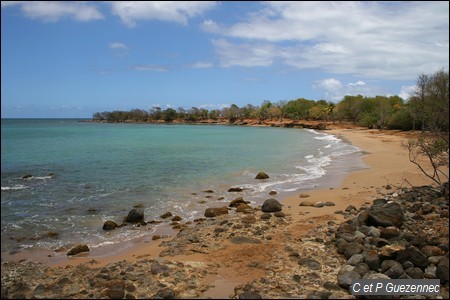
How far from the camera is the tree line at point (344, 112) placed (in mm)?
42150

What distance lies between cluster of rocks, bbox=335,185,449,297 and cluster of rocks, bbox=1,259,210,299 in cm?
361

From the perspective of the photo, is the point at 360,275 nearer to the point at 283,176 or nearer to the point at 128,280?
the point at 128,280

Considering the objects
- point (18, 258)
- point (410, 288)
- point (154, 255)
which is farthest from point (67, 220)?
point (410, 288)

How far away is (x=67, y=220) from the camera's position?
1483cm

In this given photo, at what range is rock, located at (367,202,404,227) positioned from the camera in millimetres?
11062

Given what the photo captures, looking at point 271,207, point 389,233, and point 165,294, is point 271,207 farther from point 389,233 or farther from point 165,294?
point 165,294

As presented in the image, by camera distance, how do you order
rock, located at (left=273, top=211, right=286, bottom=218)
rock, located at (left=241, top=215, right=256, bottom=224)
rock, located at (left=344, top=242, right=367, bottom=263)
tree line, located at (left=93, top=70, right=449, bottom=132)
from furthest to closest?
tree line, located at (left=93, top=70, right=449, bottom=132) < rock, located at (left=273, top=211, right=286, bottom=218) < rock, located at (left=241, top=215, right=256, bottom=224) < rock, located at (left=344, top=242, right=367, bottom=263)

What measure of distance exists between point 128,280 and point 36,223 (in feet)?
26.6

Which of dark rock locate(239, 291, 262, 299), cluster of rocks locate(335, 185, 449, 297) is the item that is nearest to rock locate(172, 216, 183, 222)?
cluster of rocks locate(335, 185, 449, 297)

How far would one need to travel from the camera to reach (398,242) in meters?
9.62

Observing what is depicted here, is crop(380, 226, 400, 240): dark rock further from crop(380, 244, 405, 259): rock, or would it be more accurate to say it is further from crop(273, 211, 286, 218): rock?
crop(273, 211, 286, 218): rock

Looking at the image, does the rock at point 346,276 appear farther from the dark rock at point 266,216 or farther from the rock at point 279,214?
the rock at point 279,214

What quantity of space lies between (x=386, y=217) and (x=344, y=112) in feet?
311

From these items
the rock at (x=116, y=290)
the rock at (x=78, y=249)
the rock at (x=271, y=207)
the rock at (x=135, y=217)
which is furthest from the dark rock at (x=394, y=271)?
the rock at (x=135, y=217)
